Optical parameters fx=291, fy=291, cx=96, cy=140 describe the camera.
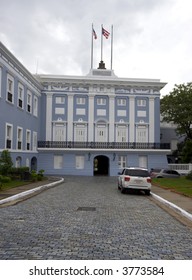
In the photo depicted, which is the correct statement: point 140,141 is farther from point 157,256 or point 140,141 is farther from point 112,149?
point 157,256

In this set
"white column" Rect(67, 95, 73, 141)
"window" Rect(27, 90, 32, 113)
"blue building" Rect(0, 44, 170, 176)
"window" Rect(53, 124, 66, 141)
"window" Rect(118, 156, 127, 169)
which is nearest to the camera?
"window" Rect(27, 90, 32, 113)

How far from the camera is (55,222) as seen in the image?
26.9ft

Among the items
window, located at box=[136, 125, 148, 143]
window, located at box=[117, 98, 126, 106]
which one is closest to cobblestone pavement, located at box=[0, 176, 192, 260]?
window, located at box=[136, 125, 148, 143]

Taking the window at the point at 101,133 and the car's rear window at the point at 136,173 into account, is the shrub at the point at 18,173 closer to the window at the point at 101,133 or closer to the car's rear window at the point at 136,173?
the car's rear window at the point at 136,173

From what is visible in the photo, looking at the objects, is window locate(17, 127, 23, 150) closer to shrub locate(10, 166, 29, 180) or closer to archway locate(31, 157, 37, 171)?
shrub locate(10, 166, 29, 180)

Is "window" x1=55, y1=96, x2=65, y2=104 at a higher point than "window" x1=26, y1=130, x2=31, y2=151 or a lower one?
higher

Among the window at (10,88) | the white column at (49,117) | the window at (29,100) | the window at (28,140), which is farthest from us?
the white column at (49,117)

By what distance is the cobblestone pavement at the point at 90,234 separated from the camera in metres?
5.44

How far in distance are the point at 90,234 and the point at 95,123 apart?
29.5 metres

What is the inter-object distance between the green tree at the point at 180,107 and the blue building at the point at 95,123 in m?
2.72

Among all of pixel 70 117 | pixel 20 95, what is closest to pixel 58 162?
pixel 70 117

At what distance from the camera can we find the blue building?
114ft

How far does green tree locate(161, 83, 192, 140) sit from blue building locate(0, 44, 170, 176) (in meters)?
2.72

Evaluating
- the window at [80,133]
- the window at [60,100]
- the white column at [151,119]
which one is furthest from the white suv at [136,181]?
the window at [60,100]
